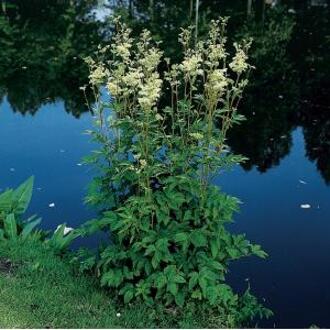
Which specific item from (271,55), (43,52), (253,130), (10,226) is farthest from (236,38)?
(10,226)

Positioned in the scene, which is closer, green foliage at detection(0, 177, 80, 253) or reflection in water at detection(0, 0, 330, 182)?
green foliage at detection(0, 177, 80, 253)

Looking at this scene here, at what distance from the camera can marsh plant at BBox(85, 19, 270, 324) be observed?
5.29 m

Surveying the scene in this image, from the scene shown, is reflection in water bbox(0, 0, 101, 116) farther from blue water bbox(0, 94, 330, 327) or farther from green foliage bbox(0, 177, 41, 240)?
green foliage bbox(0, 177, 41, 240)

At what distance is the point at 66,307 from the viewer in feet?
17.8

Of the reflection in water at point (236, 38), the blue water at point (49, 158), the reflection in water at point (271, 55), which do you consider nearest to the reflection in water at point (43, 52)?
the reflection in water at point (236, 38)

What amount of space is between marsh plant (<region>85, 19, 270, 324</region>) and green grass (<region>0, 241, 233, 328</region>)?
0.47 feet

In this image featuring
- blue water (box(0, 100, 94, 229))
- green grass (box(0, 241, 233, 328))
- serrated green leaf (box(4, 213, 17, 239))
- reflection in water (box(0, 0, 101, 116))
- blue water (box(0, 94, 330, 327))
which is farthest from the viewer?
reflection in water (box(0, 0, 101, 116))

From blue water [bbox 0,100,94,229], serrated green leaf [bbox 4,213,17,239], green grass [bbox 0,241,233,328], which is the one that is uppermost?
serrated green leaf [bbox 4,213,17,239]

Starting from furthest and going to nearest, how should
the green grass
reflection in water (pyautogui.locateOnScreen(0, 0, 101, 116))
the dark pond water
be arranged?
reflection in water (pyautogui.locateOnScreen(0, 0, 101, 116)), the dark pond water, the green grass

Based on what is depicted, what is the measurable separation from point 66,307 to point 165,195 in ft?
4.23

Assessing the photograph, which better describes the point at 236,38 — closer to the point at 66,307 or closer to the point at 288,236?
the point at 288,236

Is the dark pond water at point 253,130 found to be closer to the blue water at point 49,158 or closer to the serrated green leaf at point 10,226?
the blue water at point 49,158

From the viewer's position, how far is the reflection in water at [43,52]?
15.4 m

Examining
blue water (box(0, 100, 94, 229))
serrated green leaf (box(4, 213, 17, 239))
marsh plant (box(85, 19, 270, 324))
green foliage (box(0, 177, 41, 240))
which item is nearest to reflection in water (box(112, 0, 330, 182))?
blue water (box(0, 100, 94, 229))
